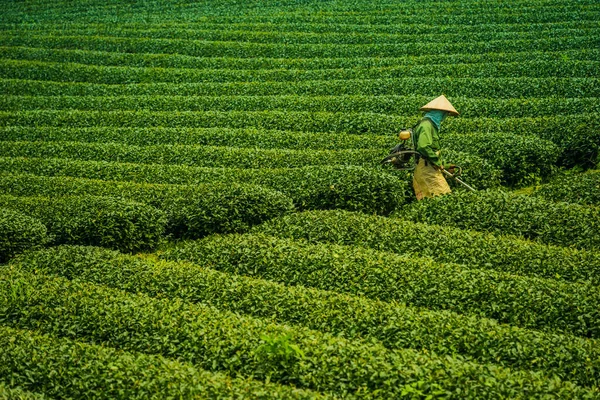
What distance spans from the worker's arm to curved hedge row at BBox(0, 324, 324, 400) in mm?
7693

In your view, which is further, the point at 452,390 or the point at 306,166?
the point at 306,166

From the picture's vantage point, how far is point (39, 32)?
34625 mm

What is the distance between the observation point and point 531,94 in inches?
939

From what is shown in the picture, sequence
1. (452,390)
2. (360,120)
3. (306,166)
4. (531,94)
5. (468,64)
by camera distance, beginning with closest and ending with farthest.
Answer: (452,390) → (306,166) → (360,120) → (531,94) → (468,64)

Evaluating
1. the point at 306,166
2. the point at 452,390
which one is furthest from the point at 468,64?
the point at 452,390

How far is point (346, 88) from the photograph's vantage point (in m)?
25.5

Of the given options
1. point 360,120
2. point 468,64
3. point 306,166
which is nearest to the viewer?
point 306,166

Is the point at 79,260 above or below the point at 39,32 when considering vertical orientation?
below

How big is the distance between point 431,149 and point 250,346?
716 cm

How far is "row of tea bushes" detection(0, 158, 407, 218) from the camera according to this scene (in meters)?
16.8

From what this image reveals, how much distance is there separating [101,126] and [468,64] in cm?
1273

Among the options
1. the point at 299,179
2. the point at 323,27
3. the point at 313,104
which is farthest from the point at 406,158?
the point at 323,27

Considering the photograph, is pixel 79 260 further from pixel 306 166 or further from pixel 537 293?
pixel 537 293

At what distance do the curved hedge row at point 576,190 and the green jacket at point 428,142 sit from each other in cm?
255
